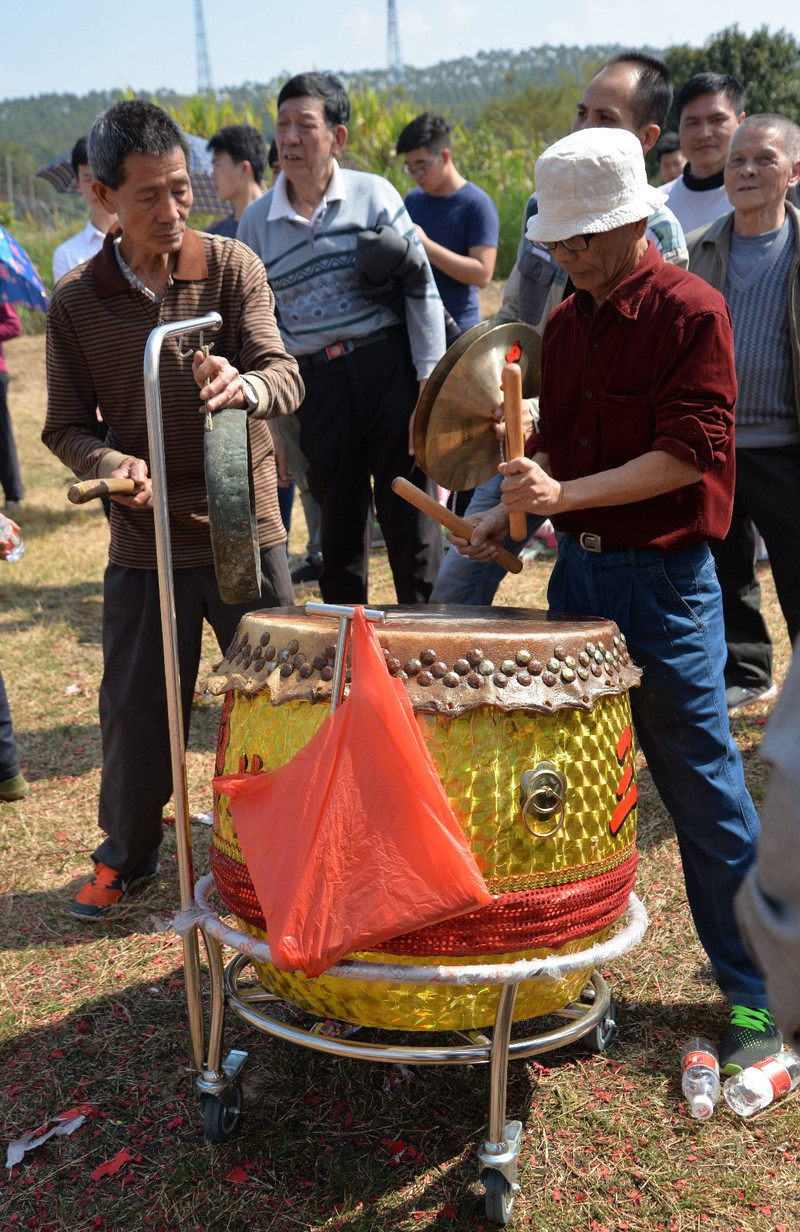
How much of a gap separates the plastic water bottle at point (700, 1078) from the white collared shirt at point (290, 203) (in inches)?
121

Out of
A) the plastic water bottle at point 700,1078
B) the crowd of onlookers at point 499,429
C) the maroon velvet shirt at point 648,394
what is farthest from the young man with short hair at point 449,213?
the plastic water bottle at point 700,1078

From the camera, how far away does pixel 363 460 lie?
4.33 m

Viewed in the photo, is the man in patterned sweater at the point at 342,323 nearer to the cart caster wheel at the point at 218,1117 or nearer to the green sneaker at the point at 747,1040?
the green sneaker at the point at 747,1040

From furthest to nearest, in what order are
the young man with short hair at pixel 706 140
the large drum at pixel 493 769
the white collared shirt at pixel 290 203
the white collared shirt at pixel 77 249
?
the white collared shirt at pixel 77 249 < the young man with short hair at pixel 706 140 < the white collared shirt at pixel 290 203 < the large drum at pixel 493 769

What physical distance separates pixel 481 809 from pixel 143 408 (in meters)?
1.61

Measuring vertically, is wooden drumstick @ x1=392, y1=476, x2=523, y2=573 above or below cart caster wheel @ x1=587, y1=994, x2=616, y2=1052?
above

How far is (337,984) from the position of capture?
1.97 m

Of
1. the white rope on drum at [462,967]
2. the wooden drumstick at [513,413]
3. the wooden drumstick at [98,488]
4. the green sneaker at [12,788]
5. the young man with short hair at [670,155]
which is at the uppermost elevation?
the young man with short hair at [670,155]

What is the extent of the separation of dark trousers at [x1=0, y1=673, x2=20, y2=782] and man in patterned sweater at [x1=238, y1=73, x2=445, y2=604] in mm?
1334

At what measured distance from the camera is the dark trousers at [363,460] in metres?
4.20

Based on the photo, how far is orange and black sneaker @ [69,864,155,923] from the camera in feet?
10.4

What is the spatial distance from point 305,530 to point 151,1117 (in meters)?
5.86

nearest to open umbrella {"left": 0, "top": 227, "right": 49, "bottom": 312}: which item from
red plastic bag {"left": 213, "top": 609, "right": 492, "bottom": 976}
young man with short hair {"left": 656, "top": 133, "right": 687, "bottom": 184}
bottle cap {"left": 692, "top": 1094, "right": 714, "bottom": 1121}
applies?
young man with short hair {"left": 656, "top": 133, "right": 687, "bottom": 184}

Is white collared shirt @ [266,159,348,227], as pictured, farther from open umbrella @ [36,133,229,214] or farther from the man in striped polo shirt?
open umbrella @ [36,133,229,214]
